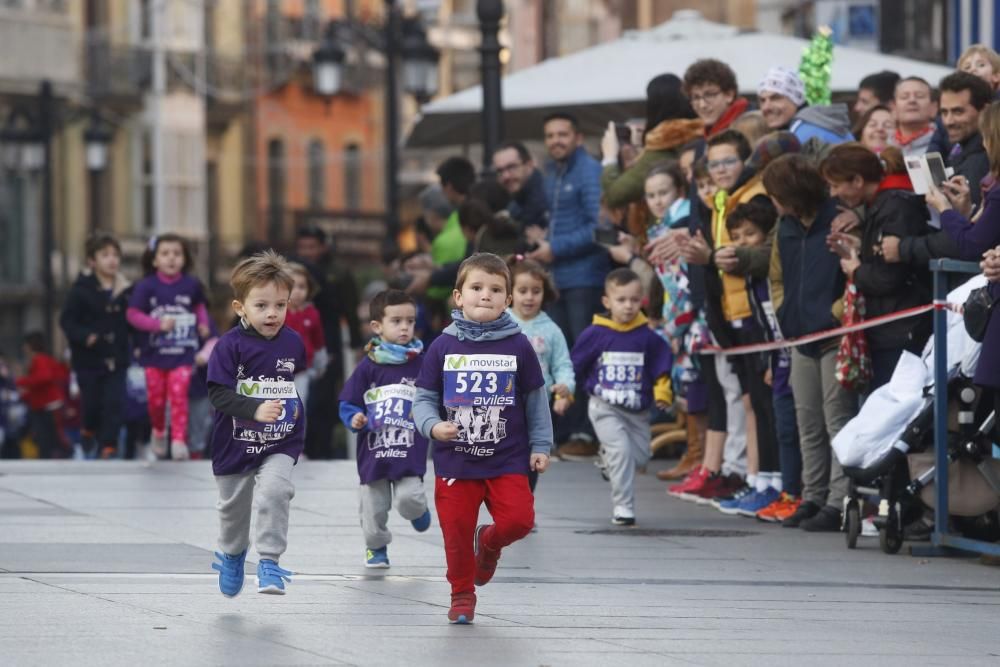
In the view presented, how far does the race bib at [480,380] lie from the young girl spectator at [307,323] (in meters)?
9.11

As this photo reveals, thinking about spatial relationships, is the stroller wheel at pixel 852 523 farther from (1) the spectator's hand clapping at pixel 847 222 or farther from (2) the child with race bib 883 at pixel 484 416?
(2) the child with race bib 883 at pixel 484 416

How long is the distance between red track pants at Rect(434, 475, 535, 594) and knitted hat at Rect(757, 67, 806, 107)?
496 centimetres

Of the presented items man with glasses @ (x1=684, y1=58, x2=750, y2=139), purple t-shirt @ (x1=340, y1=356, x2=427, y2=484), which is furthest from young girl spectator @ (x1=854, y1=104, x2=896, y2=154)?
purple t-shirt @ (x1=340, y1=356, x2=427, y2=484)

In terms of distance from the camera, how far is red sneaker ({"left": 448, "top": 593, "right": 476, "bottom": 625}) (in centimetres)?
1017

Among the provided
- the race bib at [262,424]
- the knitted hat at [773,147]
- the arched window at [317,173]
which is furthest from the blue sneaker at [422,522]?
the arched window at [317,173]

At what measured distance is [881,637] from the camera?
9.87m

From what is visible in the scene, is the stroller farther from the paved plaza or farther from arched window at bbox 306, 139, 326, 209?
arched window at bbox 306, 139, 326, 209

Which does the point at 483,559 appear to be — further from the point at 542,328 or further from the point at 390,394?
the point at 542,328

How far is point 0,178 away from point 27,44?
9.26 feet

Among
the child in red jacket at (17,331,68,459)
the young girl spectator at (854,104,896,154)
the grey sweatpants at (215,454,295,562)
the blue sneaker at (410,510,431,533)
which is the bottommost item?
the child in red jacket at (17,331,68,459)

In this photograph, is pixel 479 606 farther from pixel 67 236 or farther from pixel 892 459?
pixel 67 236

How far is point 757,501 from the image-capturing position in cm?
1472

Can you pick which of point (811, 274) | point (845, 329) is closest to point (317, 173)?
point (811, 274)

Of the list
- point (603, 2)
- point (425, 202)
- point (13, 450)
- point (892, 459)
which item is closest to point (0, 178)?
point (603, 2)
